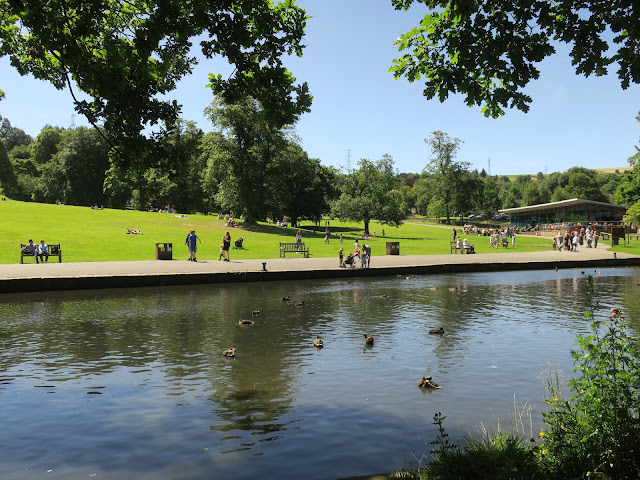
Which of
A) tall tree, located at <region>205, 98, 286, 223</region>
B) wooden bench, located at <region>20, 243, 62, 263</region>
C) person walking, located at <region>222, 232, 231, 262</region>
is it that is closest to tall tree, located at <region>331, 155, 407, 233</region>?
tall tree, located at <region>205, 98, 286, 223</region>

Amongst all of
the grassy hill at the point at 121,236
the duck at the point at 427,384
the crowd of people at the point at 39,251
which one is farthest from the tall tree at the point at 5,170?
the duck at the point at 427,384

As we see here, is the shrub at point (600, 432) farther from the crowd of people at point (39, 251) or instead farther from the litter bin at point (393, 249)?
the litter bin at point (393, 249)

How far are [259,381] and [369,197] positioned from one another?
5967 cm

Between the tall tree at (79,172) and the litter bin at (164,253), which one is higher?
the tall tree at (79,172)

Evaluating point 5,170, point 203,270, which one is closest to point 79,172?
point 5,170

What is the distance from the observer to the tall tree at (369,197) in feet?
218

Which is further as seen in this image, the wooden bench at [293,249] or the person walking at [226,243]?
the wooden bench at [293,249]

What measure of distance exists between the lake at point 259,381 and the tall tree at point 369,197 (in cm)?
4835

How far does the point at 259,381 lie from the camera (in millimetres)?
9320

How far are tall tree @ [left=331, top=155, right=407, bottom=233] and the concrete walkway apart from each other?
107 ft

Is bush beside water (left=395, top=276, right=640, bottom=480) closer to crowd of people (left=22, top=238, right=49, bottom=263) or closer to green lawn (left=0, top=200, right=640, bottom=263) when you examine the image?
crowd of people (left=22, top=238, right=49, bottom=263)

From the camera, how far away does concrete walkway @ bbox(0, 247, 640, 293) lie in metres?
21.5

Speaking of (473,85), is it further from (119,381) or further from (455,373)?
(119,381)

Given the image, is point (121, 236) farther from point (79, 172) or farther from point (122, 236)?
point (79, 172)
